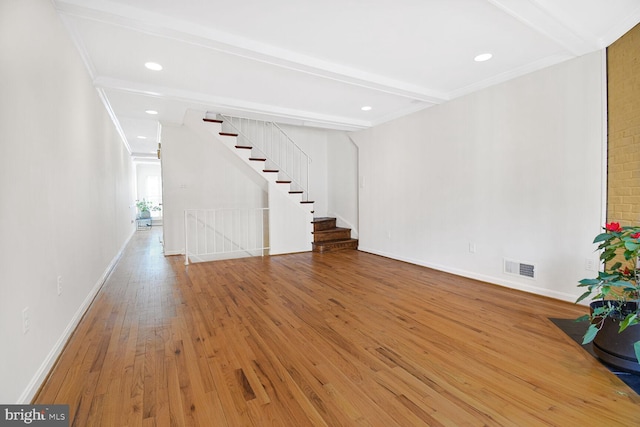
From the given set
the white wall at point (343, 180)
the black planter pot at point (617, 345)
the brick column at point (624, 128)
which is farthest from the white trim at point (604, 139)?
the white wall at point (343, 180)

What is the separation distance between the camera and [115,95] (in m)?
3.78

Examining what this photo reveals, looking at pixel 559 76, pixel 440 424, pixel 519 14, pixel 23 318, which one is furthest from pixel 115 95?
pixel 559 76

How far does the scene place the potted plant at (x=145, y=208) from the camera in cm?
1097

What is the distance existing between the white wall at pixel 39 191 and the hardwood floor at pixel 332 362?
0.87 ft

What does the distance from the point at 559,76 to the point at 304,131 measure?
4812mm

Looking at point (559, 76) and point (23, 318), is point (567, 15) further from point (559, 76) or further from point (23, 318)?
point (23, 318)

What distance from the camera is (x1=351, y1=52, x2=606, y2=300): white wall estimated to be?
2814mm

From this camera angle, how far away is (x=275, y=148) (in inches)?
256

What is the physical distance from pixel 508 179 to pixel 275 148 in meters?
4.49

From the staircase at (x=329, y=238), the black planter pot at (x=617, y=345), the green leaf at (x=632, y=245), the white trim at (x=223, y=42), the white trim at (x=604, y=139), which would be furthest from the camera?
the staircase at (x=329, y=238)

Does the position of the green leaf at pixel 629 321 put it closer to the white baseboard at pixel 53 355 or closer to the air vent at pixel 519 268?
the air vent at pixel 519 268

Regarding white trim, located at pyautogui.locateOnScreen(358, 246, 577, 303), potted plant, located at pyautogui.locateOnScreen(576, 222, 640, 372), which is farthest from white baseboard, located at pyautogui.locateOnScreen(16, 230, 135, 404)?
white trim, located at pyautogui.locateOnScreen(358, 246, 577, 303)

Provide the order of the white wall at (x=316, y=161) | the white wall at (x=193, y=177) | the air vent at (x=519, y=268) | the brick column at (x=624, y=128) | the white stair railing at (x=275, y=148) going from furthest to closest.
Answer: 1. the white wall at (x=316, y=161)
2. the white stair railing at (x=275, y=148)
3. the white wall at (x=193, y=177)
4. the air vent at (x=519, y=268)
5. the brick column at (x=624, y=128)

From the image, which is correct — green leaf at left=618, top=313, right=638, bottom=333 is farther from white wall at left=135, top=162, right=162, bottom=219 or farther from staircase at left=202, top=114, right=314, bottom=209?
white wall at left=135, top=162, right=162, bottom=219
